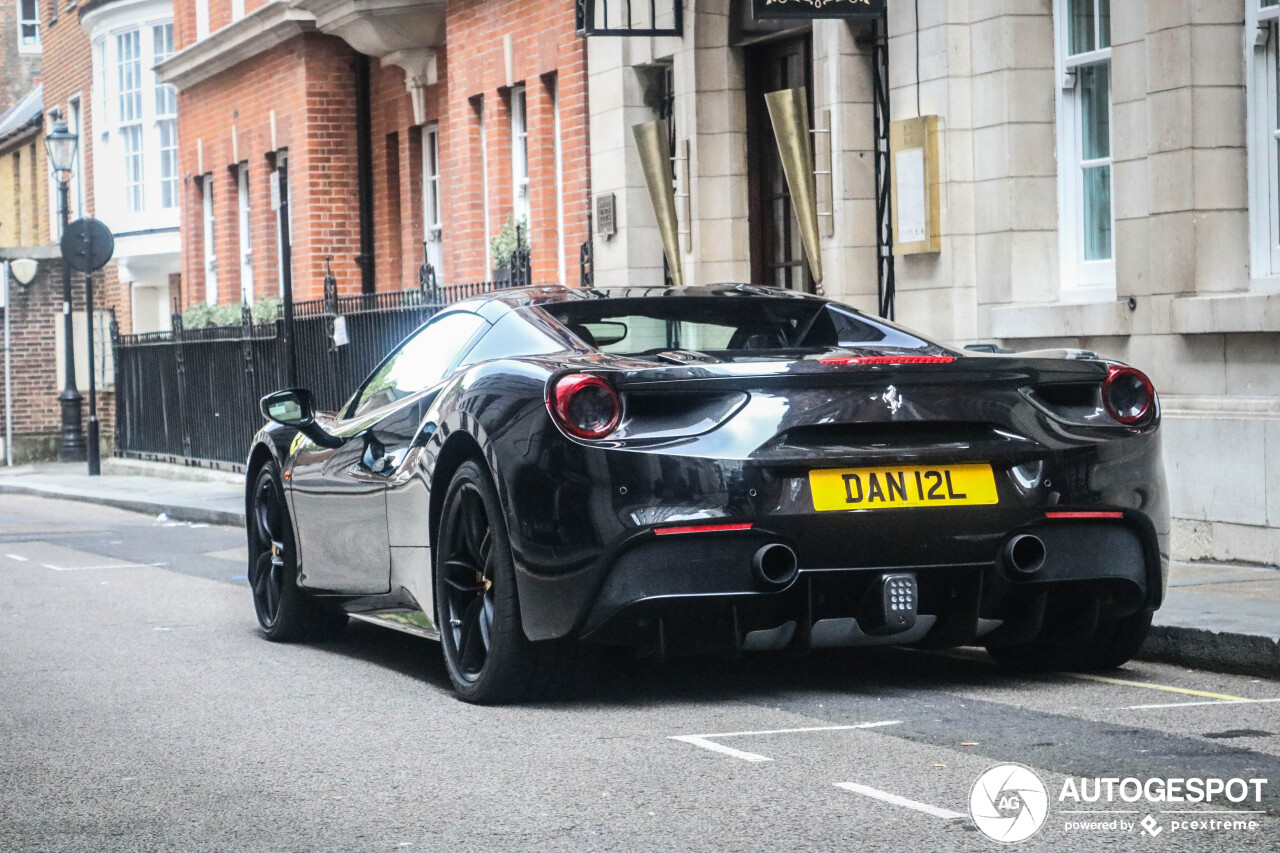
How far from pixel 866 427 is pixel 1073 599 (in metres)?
0.95

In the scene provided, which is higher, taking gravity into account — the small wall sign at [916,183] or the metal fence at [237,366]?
the small wall sign at [916,183]

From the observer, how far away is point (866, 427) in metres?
6.18

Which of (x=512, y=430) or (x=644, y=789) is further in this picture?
(x=512, y=430)

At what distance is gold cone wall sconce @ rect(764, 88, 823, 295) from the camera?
14.1 metres

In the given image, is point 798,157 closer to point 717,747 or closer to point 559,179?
point 559,179

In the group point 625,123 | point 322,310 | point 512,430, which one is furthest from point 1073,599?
point 322,310

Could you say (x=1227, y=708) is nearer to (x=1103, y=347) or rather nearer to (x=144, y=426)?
(x=1103, y=347)

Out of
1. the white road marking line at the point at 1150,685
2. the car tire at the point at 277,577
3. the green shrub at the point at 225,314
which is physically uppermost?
the green shrub at the point at 225,314

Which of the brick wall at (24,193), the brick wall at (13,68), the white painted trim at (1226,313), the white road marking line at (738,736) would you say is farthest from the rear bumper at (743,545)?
the brick wall at (13,68)

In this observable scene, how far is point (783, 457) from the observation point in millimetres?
6059

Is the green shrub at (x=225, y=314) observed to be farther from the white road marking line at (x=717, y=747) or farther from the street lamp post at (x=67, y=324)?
the white road marking line at (x=717, y=747)

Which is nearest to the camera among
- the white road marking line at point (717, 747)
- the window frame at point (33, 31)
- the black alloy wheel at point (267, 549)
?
the white road marking line at point (717, 747)

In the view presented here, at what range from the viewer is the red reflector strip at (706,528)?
6.01 m

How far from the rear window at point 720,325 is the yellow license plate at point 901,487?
30.5 inches
